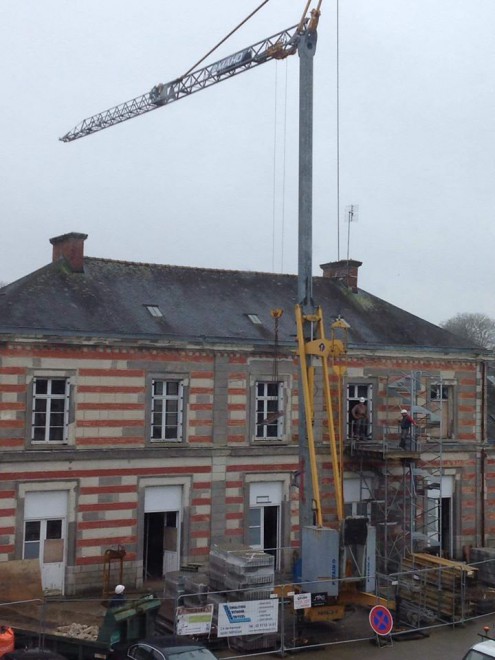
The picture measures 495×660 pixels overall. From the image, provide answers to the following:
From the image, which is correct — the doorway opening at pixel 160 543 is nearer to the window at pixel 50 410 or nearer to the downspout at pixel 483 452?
the window at pixel 50 410

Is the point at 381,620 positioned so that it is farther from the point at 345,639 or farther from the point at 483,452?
the point at 483,452

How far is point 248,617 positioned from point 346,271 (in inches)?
671

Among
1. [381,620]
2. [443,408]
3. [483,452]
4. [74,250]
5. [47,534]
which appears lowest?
[381,620]

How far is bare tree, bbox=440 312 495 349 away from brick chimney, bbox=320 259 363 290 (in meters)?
54.1

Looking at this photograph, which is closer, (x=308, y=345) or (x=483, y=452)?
(x=308, y=345)

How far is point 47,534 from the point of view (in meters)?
22.2

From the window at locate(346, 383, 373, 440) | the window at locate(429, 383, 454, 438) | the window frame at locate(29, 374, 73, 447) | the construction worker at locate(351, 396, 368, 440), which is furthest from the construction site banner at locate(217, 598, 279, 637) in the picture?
the window at locate(429, 383, 454, 438)

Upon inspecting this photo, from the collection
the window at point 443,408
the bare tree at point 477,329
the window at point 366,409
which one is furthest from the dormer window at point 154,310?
the bare tree at point 477,329

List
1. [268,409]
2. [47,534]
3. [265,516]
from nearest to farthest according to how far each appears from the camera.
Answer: [47,534], [265,516], [268,409]

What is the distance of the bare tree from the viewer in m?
84.9

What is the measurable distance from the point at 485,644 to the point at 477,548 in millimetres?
13317

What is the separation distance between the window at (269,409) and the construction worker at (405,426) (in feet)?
12.5

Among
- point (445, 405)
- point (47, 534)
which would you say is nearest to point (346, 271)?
point (445, 405)

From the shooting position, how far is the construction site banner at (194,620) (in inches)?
650
